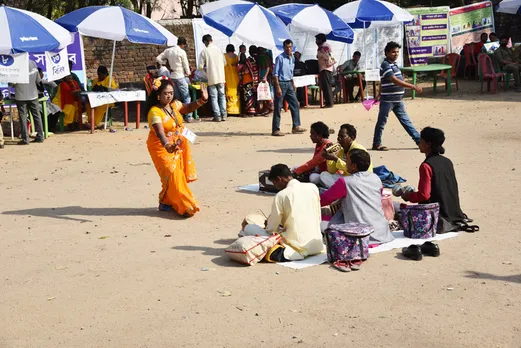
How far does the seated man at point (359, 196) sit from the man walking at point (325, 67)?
12.4 metres

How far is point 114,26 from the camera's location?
1590cm

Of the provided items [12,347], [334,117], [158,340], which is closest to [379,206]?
[158,340]

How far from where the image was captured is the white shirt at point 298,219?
6938 mm

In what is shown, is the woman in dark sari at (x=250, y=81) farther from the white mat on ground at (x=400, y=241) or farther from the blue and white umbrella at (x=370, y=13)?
the white mat on ground at (x=400, y=241)

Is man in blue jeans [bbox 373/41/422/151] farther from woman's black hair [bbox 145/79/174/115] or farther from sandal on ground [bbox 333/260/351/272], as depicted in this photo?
sandal on ground [bbox 333/260/351/272]

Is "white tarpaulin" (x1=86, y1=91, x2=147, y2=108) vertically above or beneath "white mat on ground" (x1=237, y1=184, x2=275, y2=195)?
above

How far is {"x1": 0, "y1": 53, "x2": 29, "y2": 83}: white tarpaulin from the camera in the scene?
14.4 meters

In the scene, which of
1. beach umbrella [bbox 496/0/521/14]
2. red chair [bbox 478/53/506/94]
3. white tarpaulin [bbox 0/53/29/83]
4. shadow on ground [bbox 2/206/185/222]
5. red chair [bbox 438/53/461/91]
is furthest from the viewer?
red chair [bbox 438/53/461/91]

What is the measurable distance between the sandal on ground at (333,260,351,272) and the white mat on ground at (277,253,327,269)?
0.65 ft

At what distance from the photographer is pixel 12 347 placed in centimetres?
541

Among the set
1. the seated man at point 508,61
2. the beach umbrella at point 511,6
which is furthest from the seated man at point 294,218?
the beach umbrella at point 511,6

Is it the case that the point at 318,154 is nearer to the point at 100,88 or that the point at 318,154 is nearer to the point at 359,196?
the point at 359,196

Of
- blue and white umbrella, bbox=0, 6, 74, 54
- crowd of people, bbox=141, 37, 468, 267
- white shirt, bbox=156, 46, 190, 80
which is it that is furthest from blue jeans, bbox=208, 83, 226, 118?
crowd of people, bbox=141, 37, 468, 267

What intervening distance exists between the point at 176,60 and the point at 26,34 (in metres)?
3.63
